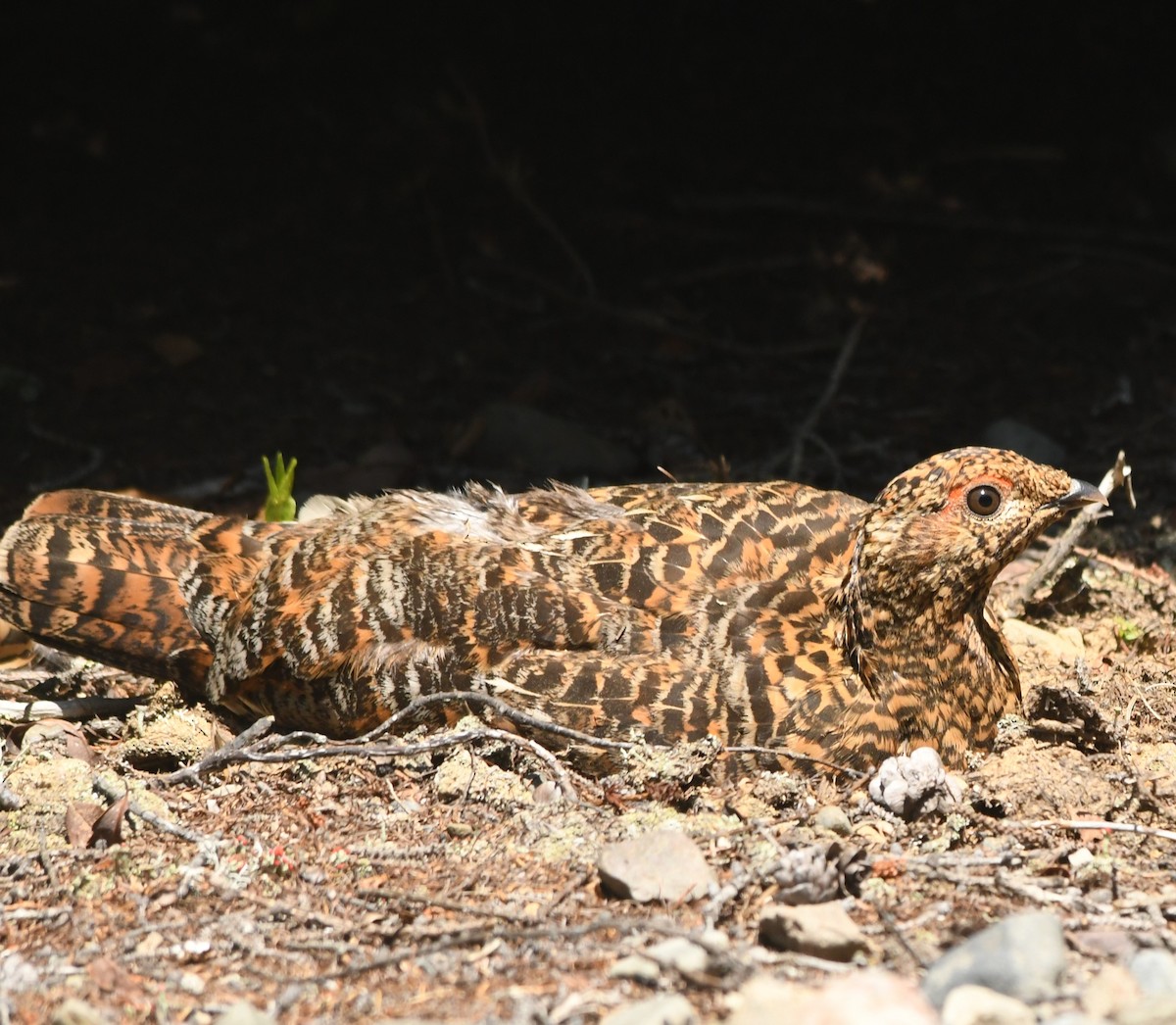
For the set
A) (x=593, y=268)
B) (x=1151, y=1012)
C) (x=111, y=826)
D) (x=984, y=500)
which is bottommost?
(x=111, y=826)

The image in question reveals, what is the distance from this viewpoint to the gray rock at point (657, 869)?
125 inches

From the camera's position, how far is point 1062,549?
4766mm

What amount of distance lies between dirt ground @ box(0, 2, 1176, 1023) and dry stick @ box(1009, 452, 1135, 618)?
109mm

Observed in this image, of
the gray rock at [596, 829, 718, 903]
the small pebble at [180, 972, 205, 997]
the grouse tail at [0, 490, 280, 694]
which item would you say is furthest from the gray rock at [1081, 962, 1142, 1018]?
the grouse tail at [0, 490, 280, 694]

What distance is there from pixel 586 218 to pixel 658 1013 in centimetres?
522

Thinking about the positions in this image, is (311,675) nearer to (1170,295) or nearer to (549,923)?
(549,923)

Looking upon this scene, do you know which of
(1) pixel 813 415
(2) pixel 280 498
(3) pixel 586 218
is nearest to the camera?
(2) pixel 280 498

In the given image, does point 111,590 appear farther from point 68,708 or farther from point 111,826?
point 111,826

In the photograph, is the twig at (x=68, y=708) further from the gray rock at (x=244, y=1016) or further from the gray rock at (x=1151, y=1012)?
the gray rock at (x=1151, y=1012)

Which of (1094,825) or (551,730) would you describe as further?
(551,730)

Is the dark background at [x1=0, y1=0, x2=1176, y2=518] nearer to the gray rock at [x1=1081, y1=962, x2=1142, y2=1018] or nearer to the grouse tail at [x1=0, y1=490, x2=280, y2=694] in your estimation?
the grouse tail at [x1=0, y1=490, x2=280, y2=694]

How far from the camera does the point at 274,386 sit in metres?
6.51

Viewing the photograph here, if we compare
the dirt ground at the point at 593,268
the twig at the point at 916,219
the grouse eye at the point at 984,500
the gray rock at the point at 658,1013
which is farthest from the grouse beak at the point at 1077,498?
the twig at the point at 916,219

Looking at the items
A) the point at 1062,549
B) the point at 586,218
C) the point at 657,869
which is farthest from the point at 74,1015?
the point at 586,218
